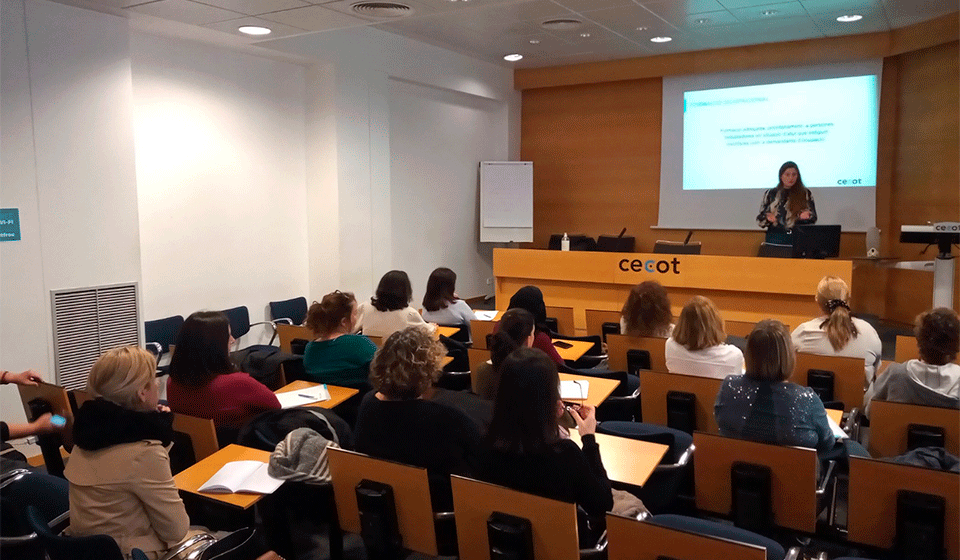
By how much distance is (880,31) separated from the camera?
7.76 m

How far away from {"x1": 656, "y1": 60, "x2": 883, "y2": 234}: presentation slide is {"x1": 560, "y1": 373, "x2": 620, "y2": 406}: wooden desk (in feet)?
19.2

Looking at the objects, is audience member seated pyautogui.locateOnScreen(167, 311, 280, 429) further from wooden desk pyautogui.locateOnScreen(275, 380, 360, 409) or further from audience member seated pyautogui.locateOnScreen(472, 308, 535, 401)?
audience member seated pyautogui.locateOnScreen(472, 308, 535, 401)

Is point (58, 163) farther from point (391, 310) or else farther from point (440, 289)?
point (440, 289)

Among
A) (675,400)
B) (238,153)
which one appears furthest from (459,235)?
(675,400)

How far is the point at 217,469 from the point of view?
2.70 m

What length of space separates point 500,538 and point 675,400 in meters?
1.69

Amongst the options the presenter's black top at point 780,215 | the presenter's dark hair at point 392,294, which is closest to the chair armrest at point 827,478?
the presenter's dark hair at point 392,294

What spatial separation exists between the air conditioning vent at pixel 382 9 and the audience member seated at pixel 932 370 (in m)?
3.99

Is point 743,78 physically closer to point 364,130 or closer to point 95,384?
point 364,130

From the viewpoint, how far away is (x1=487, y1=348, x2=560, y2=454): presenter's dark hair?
2219 millimetres

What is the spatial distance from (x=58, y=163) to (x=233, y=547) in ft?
12.1

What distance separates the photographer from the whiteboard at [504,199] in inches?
383

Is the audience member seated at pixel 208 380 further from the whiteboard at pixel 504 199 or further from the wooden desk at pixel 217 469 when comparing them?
the whiteboard at pixel 504 199

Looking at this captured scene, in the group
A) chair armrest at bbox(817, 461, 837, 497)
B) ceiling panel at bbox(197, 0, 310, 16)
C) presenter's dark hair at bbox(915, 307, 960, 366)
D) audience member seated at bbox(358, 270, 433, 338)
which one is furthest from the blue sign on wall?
presenter's dark hair at bbox(915, 307, 960, 366)
